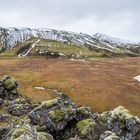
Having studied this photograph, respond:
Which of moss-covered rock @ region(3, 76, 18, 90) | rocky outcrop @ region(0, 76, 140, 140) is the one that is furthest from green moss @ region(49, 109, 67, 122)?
moss-covered rock @ region(3, 76, 18, 90)

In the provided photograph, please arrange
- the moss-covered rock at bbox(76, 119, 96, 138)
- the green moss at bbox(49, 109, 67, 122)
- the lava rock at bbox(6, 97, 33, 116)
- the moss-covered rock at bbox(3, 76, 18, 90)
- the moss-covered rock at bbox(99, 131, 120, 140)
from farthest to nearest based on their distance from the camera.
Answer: the moss-covered rock at bbox(3, 76, 18, 90)
the lava rock at bbox(6, 97, 33, 116)
the green moss at bbox(49, 109, 67, 122)
the moss-covered rock at bbox(76, 119, 96, 138)
the moss-covered rock at bbox(99, 131, 120, 140)

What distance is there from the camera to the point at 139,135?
42781mm

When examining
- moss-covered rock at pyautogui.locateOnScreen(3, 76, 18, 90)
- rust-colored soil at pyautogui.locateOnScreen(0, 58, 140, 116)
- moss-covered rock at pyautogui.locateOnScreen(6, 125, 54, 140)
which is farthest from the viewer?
rust-colored soil at pyautogui.locateOnScreen(0, 58, 140, 116)

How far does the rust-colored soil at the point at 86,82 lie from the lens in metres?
91.4

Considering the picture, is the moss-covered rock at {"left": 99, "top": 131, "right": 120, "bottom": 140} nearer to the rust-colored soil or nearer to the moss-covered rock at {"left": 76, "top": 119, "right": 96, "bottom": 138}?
the moss-covered rock at {"left": 76, "top": 119, "right": 96, "bottom": 138}

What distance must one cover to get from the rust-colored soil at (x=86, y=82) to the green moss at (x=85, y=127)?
43333mm

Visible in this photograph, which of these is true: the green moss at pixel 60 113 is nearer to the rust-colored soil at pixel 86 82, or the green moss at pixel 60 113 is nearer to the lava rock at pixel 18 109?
the lava rock at pixel 18 109

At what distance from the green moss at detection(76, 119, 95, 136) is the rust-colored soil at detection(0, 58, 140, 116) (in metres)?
43.3

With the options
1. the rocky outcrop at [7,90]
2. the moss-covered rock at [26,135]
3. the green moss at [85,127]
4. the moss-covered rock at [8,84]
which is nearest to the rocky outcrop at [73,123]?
the green moss at [85,127]

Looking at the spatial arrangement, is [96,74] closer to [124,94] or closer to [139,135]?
[124,94]

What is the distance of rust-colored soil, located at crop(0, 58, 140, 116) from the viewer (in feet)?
300

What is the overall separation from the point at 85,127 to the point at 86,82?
67.2 metres

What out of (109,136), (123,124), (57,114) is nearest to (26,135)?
(109,136)

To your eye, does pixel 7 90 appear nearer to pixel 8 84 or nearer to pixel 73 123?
pixel 8 84
